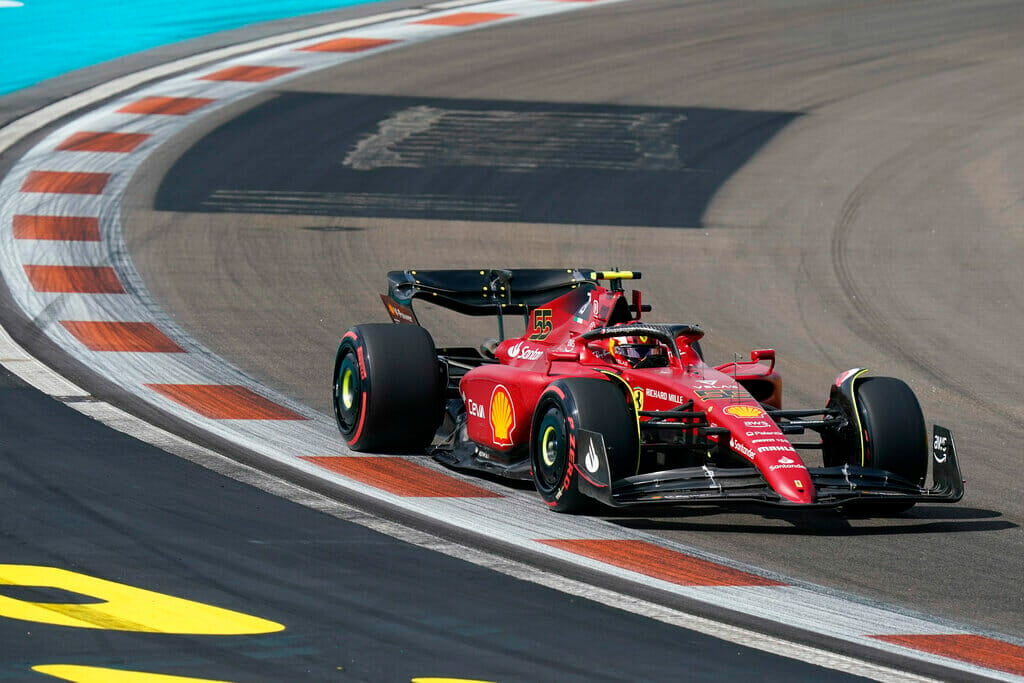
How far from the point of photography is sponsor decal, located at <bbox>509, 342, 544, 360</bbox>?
35.1ft

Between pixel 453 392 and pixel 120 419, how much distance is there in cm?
227

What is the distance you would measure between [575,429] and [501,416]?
131 cm

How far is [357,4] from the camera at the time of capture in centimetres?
3102

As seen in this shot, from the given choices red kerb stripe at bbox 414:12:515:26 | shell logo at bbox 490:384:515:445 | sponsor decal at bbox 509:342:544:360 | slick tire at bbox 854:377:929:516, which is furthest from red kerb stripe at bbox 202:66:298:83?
slick tire at bbox 854:377:929:516

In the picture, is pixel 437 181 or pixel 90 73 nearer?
pixel 437 181

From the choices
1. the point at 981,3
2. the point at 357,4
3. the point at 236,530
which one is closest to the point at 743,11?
the point at 981,3

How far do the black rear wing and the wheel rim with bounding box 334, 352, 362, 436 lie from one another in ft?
2.24

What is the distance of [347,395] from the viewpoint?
37.4 ft

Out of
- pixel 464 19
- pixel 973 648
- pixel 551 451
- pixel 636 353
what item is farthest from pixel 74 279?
pixel 464 19

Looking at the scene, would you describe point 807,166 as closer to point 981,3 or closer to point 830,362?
point 830,362

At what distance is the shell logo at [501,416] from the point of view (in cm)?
1032

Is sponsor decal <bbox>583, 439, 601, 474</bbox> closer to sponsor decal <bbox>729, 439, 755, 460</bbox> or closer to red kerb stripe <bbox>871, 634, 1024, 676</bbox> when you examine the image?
sponsor decal <bbox>729, 439, 755, 460</bbox>

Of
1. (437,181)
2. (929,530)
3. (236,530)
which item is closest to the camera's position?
(236,530)

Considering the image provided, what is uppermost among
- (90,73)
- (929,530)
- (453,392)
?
(90,73)
